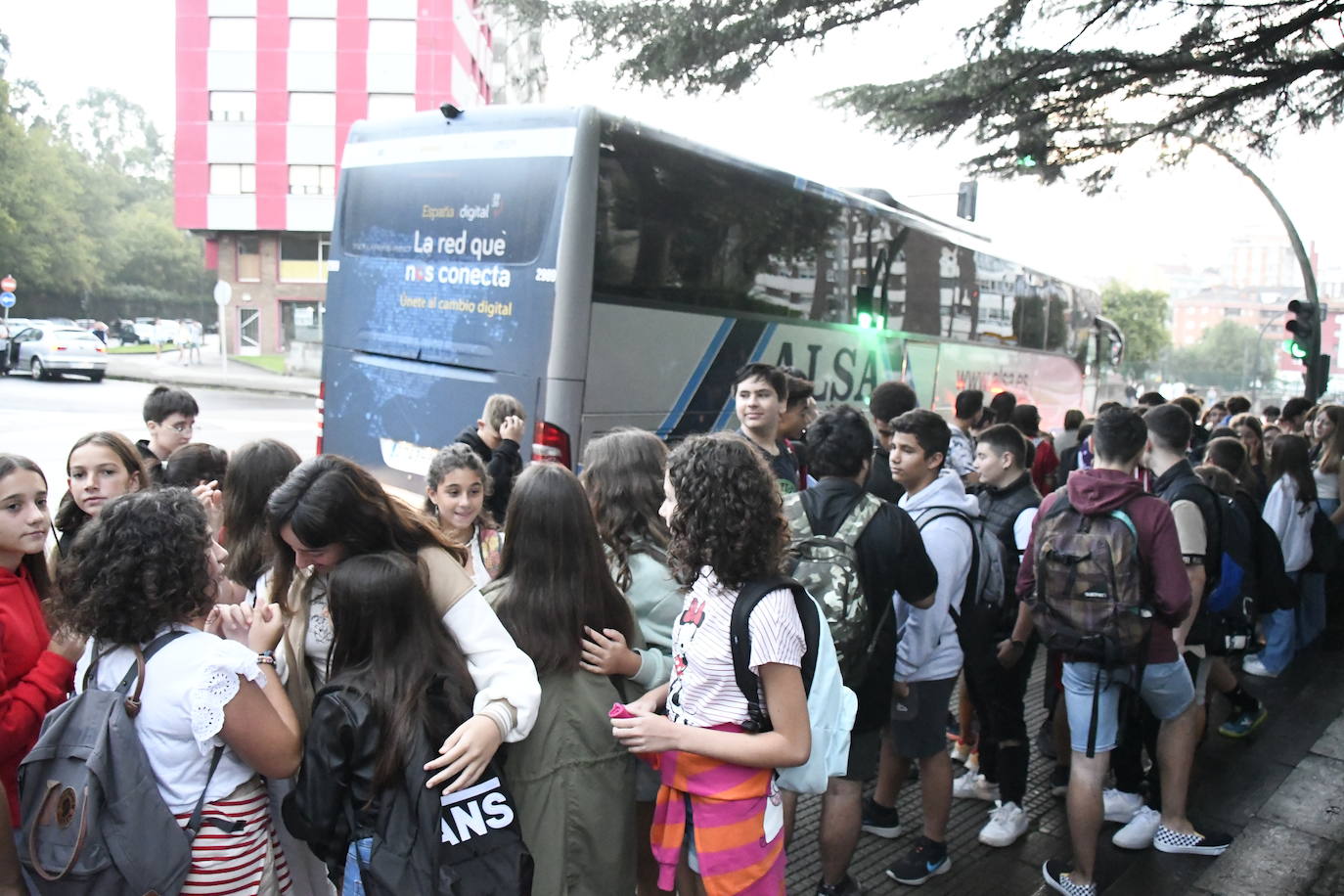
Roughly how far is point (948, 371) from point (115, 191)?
7126 cm

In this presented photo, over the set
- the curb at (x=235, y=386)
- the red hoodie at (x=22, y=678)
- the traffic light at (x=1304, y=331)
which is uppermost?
the traffic light at (x=1304, y=331)

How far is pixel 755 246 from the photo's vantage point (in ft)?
30.2

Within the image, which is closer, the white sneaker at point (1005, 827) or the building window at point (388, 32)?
the white sneaker at point (1005, 827)

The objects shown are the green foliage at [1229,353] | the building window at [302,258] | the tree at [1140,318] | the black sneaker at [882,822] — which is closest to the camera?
the black sneaker at [882,822]

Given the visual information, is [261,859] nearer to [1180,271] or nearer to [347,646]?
[347,646]

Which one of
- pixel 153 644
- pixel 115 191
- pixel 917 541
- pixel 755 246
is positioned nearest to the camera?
pixel 153 644

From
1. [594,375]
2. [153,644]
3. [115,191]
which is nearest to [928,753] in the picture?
[153,644]

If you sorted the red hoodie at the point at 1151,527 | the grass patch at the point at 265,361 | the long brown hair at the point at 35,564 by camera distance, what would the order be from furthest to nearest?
the grass patch at the point at 265,361, the red hoodie at the point at 1151,527, the long brown hair at the point at 35,564

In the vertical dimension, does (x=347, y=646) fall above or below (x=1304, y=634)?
above

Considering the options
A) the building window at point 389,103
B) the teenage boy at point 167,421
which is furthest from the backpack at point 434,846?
the building window at point 389,103

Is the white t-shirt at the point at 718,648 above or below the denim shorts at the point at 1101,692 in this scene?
above

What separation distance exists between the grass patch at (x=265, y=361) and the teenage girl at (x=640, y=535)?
130 ft

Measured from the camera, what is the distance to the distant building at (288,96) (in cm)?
4272

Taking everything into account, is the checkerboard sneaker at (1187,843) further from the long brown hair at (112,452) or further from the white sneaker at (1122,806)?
the long brown hair at (112,452)
